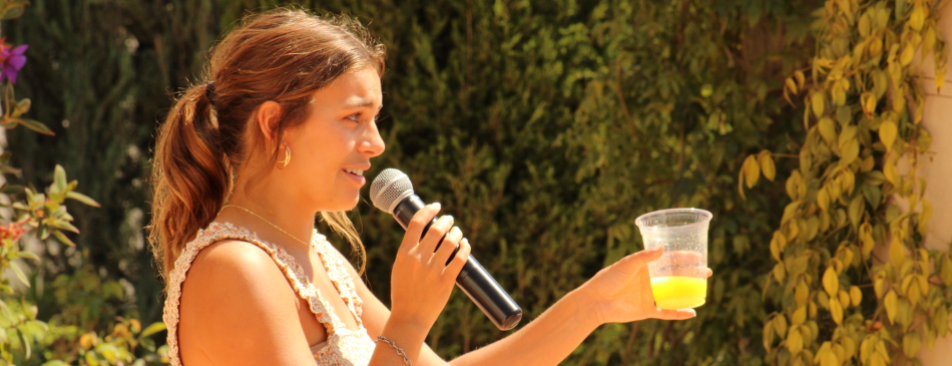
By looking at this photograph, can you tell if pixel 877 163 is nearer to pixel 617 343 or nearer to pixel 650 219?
pixel 650 219

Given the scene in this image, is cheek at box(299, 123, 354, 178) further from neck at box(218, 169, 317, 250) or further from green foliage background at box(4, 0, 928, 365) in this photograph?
green foliage background at box(4, 0, 928, 365)

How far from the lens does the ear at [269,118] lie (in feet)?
5.88

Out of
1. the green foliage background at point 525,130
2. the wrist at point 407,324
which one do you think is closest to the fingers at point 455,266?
the wrist at point 407,324

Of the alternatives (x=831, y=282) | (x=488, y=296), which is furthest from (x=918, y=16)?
(x=488, y=296)

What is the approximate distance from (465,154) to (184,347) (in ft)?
7.86

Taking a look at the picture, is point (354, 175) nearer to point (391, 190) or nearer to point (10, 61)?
point (391, 190)

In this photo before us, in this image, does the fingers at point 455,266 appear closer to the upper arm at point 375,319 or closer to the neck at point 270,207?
the neck at point 270,207

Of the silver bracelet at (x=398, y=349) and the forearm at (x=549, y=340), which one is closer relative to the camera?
the silver bracelet at (x=398, y=349)

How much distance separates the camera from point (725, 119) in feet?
11.0

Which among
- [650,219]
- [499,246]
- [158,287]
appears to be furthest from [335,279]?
[158,287]

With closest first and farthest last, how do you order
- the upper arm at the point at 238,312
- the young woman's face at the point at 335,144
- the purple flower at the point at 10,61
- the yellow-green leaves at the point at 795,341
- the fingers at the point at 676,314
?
the upper arm at the point at 238,312
the young woman's face at the point at 335,144
the fingers at the point at 676,314
the purple flower at the point at 10,61
the yellow-green leaves at the point at 795,341

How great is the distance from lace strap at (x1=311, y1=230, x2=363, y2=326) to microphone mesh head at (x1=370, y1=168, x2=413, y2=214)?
0.28 meters

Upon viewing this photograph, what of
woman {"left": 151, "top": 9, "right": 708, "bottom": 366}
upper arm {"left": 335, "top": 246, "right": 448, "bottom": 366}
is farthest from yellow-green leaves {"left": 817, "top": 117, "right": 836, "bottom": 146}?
upper arm {"left": 335, "top": 246, "right": 448, "bottom": 366}

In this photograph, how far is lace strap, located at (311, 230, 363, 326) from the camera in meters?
2.02
